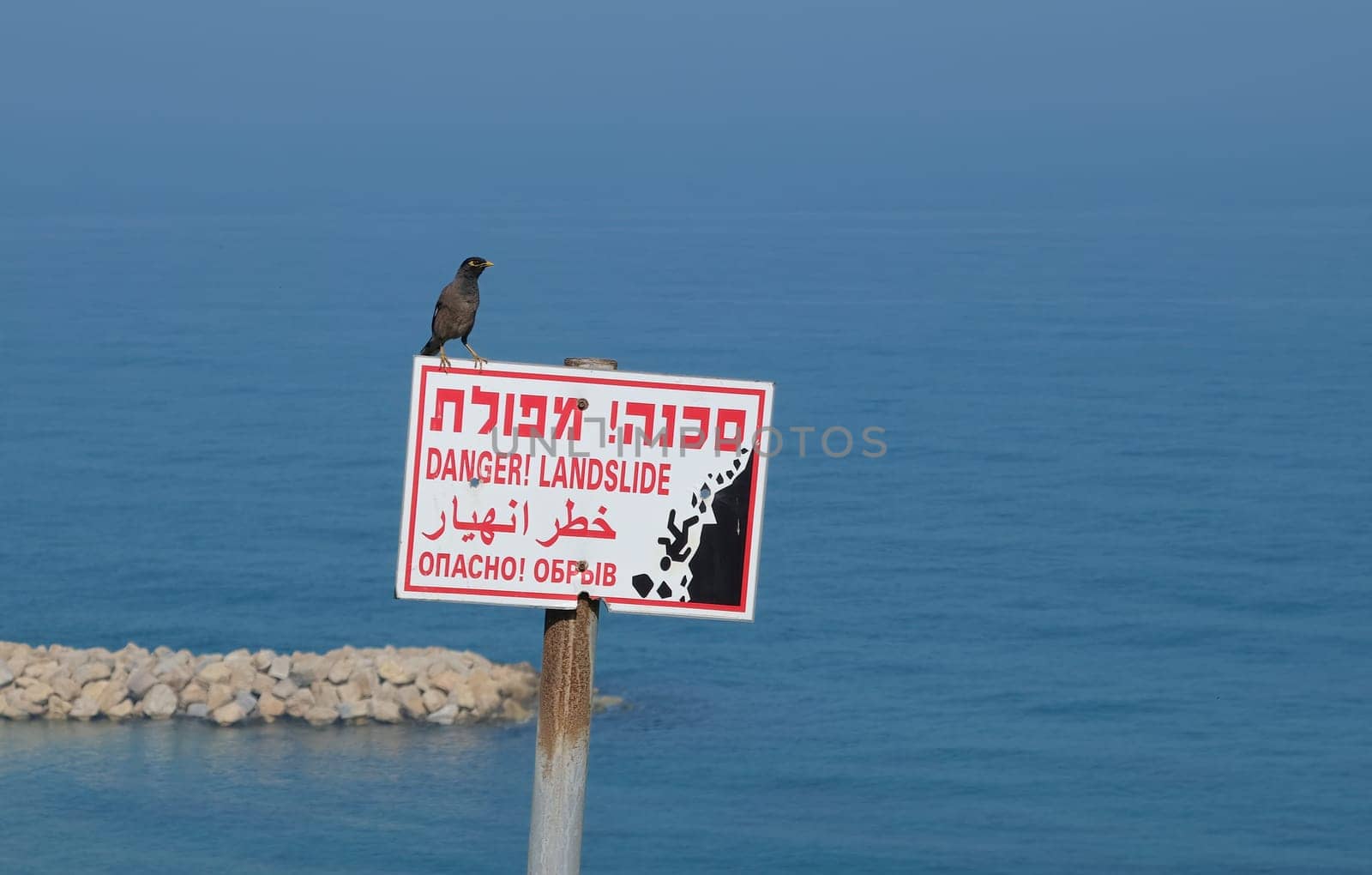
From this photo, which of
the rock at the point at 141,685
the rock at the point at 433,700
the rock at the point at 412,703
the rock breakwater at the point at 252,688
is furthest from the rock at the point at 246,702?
A: the rock at the point at 433,700

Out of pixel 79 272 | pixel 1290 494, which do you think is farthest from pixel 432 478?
pixel 79 272

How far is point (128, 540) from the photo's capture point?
9075 centimetres

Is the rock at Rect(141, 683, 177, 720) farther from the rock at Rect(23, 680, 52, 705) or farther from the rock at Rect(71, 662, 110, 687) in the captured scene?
the rock at Rect(23, 680, 52, 705)

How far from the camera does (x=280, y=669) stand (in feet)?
164

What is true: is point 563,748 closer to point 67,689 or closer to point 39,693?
point 67,689

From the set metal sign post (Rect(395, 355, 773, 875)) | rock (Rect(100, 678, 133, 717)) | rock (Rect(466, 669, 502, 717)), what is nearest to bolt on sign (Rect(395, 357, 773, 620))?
metal sign post (Rect(395, 355, 773, 875))

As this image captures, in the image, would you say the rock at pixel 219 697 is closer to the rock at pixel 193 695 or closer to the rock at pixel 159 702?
the rock at pixel 193 695

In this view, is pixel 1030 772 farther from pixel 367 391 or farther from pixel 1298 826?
pixel 367 391

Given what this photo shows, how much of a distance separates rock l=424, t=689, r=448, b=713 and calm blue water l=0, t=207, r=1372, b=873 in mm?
950

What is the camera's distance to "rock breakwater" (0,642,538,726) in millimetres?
48375

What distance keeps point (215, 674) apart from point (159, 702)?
1548 mm

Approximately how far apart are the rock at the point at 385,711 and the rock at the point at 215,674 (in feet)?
12.1

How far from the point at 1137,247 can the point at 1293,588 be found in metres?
110

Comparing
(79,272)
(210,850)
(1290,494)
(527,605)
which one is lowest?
(210,850)
